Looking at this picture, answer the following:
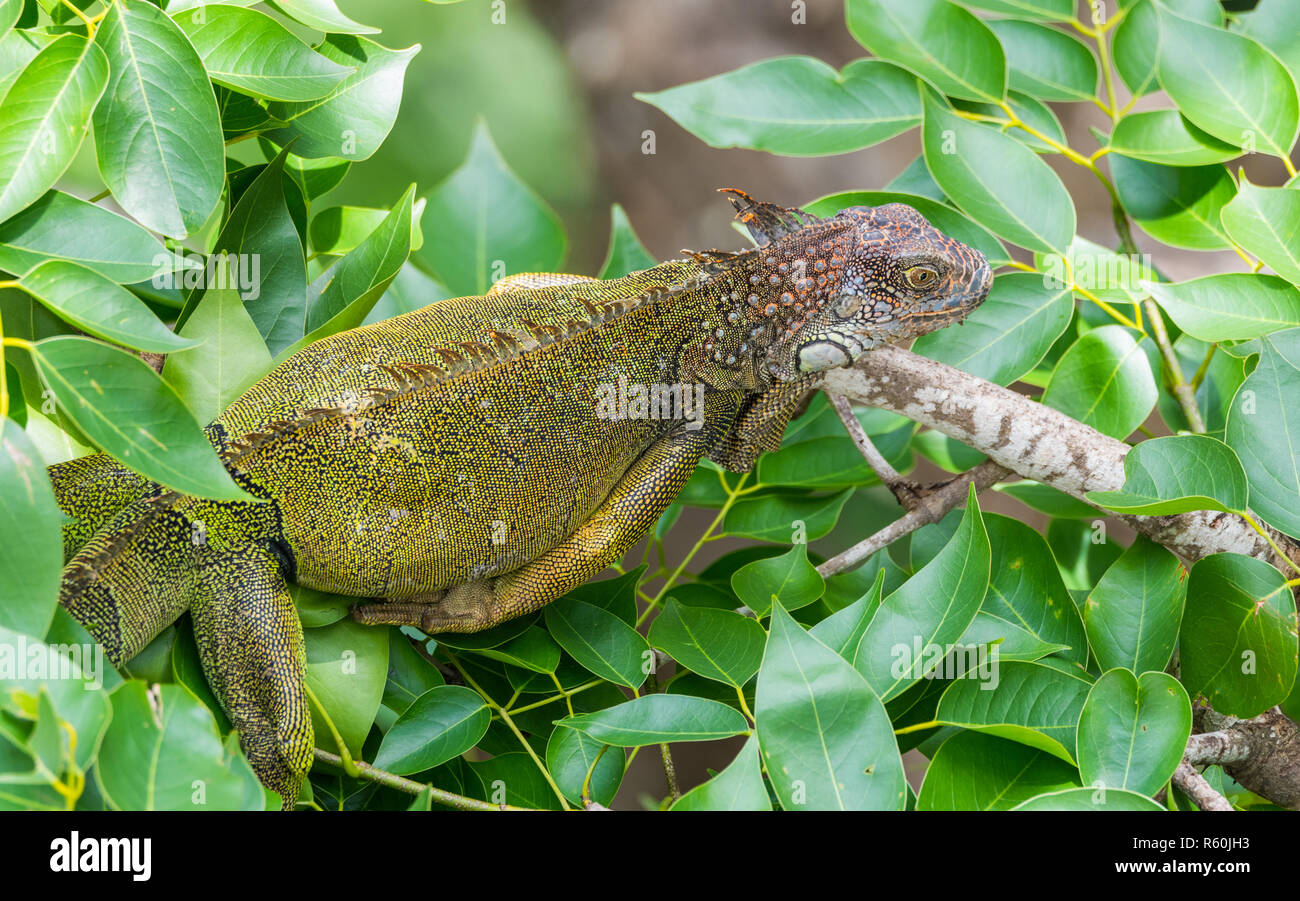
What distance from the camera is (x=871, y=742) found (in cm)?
112

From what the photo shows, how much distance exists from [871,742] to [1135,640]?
0.60m

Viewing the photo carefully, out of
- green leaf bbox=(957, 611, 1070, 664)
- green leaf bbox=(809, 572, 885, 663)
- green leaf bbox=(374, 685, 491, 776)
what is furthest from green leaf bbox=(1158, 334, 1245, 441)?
green leaf bbox=(374, 685, 491, 776)

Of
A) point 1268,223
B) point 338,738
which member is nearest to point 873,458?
point 1268,223

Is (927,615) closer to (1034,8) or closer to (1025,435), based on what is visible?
(1025,435)

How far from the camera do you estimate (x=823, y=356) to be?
170 centimetres

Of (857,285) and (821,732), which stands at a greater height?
(857,285)

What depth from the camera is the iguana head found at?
1.67m

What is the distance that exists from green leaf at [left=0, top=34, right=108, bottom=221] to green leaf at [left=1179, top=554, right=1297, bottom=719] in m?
1.66

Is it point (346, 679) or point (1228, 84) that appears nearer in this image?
point (346, 679)

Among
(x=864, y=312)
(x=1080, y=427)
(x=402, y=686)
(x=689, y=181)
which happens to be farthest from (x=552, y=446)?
(x=689, y=181)

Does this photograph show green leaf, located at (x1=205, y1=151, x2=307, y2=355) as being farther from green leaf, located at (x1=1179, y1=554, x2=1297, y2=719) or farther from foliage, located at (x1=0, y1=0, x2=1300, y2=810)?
green leaf, located at (x1=1179, y1=554, x2=1297, y2=719)

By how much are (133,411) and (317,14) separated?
0.68 meters

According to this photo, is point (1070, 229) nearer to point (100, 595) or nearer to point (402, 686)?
point (402, 686)

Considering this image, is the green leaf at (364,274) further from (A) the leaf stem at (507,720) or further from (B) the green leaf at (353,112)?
(A) the leaf stem at (507,720)
